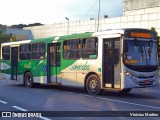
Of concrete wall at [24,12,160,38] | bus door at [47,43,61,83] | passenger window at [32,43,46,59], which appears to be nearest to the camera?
bus door at [47,43,61,83]

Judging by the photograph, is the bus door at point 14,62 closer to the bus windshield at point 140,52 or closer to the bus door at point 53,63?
the bus door at point 53,63

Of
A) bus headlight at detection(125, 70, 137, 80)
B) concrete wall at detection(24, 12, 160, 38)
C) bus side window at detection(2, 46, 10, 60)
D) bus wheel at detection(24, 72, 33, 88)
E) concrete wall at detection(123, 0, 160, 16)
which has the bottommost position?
bus wheel at detection(24, 72, 33, 88)

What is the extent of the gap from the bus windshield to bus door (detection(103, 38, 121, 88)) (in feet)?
1.41

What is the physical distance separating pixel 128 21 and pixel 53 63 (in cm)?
4138

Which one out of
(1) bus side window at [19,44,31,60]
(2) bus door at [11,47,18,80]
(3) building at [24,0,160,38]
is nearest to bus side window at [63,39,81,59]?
(1) bus side window at [19,44,31,60]

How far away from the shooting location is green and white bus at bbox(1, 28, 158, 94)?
50.4 ft

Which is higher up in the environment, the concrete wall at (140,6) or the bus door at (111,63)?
the concrete wall at (140,6)

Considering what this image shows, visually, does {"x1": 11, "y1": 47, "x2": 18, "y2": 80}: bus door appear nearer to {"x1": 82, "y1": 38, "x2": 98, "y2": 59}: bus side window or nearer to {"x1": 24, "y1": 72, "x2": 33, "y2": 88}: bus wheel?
{"x1": 24, "y1": 72, "x2": 33, "y2": 88}: bus wheel

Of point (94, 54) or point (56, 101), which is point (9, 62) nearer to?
point (94, 54)

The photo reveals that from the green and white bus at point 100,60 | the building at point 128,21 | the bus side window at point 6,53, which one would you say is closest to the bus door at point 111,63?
the green and white bus at point 100,60

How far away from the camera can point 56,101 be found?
46.9 feet

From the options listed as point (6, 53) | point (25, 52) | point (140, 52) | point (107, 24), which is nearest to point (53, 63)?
point (25, 52)

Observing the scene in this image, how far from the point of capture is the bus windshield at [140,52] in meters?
15.4

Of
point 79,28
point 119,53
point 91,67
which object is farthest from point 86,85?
point 79,28
